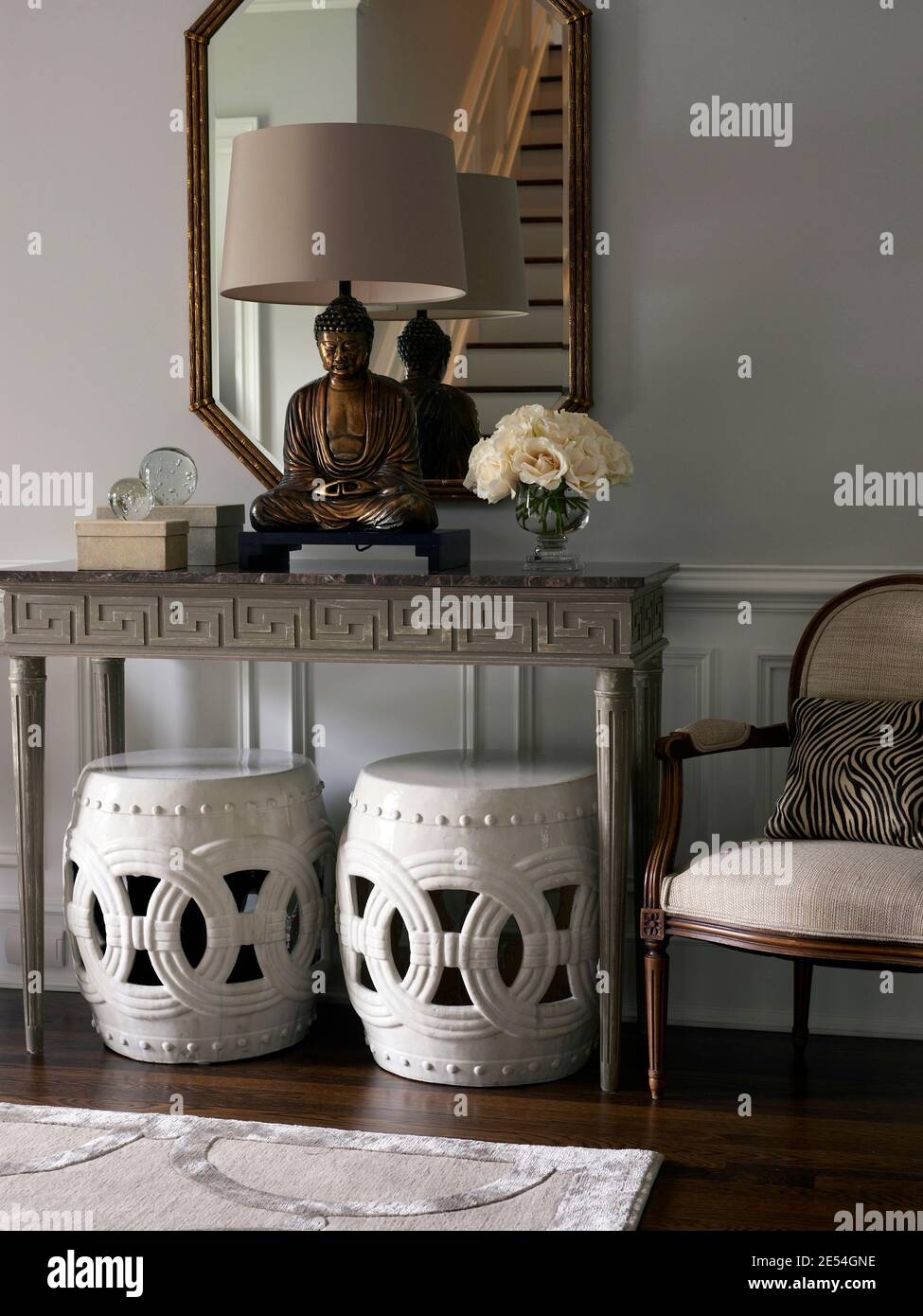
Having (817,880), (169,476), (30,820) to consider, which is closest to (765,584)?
(817,880)

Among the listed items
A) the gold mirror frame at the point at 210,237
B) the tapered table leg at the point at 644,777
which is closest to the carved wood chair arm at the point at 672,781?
the tapered table leg at the point at 644,777

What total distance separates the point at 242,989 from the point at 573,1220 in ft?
3.00

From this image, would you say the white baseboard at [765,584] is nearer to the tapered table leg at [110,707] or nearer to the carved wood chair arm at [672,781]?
the carved wood chair arm at [672,781]

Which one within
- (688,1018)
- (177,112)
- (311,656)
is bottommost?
(688,1018)

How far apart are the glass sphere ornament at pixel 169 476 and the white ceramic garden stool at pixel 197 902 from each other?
54 cm

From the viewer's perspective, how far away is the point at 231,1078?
271 cm

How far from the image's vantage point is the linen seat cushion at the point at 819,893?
2.29m

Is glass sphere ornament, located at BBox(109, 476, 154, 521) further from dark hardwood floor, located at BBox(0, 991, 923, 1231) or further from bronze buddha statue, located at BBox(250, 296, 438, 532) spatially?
dark hardwood floor, located at BBox(0, 991, 923, 1231)

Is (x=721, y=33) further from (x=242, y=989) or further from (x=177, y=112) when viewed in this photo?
(x=242, y=989)

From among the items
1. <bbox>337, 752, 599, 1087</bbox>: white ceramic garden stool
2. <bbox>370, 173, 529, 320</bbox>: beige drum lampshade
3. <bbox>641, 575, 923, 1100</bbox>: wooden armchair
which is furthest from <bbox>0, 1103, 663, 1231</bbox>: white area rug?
<bbox>370, 173, 529, 320</bbox>: beige drum lampshade

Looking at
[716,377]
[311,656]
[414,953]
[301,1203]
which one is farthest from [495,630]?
[301,1203]

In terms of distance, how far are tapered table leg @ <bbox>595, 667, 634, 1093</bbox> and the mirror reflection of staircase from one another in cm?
75

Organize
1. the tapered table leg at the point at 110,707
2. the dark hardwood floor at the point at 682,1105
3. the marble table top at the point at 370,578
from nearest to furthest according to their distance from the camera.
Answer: the dark hardwood floor at the point at 682,1105 → the marble table top at the point at 370,578 → the tapered table leg at the point at 110,707
